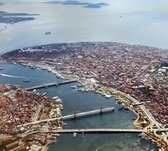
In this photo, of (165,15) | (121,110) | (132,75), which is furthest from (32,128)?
(165,15)

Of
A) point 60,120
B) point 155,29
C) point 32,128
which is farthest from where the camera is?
point 155,29

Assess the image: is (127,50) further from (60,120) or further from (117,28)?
(117,28)

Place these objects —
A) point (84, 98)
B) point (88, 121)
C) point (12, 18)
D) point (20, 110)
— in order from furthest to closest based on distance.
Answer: point (12, 18) → point (84, 98) → point (20, 110) → point (88, 121)

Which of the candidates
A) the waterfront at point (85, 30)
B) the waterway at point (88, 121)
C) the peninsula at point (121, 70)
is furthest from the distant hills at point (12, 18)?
the waterway at point (88, 121)

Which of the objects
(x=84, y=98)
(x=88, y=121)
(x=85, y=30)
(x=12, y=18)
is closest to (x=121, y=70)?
(x=84, y=98)

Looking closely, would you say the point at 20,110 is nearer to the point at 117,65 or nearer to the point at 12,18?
the point at 117,65

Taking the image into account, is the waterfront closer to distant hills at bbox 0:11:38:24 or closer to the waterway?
distant hills at bbox 0:11:38:24

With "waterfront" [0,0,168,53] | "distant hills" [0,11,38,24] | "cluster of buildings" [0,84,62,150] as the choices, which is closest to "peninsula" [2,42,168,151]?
"cluster of buildings" [0,84,62,150]
